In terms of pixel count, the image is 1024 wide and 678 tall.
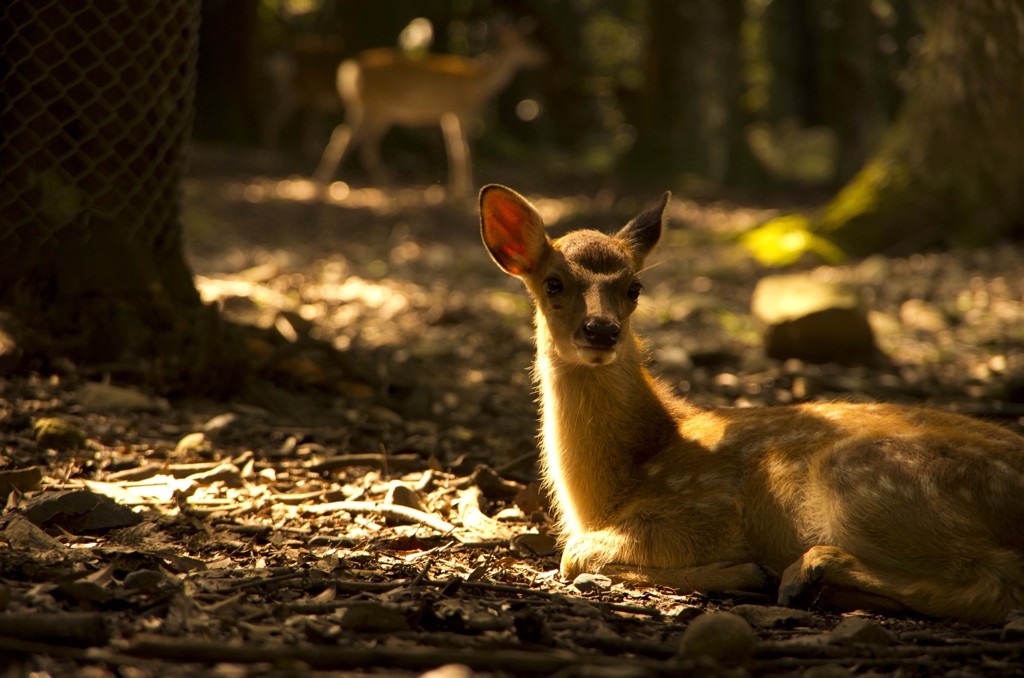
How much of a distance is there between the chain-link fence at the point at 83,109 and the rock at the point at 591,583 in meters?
3.04

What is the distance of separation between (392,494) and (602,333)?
1.07m

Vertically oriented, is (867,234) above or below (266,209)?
above

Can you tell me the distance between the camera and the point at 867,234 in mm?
10273

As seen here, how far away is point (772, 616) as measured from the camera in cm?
342

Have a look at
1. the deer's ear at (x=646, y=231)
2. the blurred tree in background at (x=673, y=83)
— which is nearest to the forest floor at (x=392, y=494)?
the deer's ear at (x=646, y=231)

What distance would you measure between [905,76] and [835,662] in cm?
1229

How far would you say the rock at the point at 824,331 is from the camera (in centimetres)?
717

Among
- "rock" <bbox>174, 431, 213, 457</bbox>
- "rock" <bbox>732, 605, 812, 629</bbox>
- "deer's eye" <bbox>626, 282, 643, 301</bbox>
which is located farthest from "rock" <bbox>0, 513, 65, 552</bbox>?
"deer's eye" <bbox>626, 282, 643, 301</bbox>

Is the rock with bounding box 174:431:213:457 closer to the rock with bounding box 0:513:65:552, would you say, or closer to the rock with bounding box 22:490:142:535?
the rock with bounding box 22:490:142:535

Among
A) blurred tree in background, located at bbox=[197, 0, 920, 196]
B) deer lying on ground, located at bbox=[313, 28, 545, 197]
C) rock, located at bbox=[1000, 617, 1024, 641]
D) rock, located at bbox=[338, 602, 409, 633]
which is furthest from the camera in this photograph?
deer lying on ground, located at bbox=[313, 28, 545, 197]

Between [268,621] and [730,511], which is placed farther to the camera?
[730,511]

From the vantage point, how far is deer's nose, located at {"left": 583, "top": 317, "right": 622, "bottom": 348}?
412cm

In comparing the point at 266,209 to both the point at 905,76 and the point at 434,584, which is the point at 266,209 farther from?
the point at 434,584

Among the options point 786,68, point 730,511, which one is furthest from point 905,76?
point 786,68
